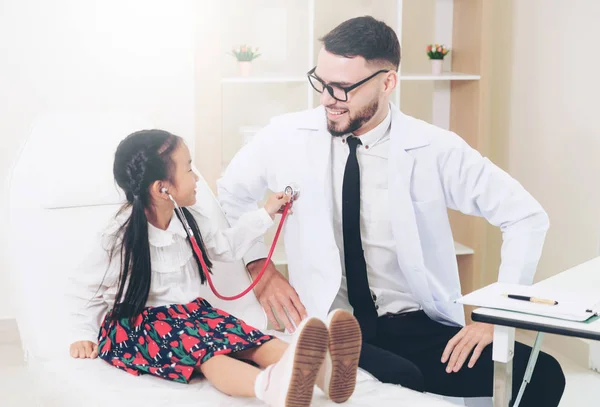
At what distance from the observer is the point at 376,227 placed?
2.11 metres

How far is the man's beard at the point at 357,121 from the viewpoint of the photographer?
2.09 m

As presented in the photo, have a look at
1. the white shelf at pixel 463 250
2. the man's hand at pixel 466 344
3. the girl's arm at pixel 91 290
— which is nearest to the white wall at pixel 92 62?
the white shelf at pixel 463 250

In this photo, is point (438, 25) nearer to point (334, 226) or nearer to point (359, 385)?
point (334, 226)

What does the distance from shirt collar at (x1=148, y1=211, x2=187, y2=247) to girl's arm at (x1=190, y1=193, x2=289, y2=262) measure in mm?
97

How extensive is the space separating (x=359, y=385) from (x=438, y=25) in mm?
2142

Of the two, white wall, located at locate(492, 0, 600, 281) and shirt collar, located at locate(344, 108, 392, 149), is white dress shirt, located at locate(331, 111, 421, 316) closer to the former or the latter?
shirt collar, located at locate(344, 108, 392, 149)

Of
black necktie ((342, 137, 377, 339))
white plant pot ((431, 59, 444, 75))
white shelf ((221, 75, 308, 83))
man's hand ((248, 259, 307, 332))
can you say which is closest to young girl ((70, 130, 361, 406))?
man's hand ((248, 259, 307, 332))

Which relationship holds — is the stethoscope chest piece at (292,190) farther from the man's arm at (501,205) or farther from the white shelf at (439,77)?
the white shelf at (439,77)

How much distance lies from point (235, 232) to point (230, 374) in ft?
1.54

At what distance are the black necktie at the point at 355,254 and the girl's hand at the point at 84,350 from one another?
661 millimetres

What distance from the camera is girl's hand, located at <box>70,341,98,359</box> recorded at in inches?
70.3

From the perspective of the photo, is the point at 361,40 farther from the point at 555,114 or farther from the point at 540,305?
the point at 555,114

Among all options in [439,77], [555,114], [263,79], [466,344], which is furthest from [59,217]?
[555,114]

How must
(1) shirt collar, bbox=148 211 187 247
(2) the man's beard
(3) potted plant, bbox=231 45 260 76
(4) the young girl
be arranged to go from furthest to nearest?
(3) potted plant, bbox=231 45 260 76 < (2) the man's beard < (1) shirt collar, bbox=148 211 187 247 < (4) the young girl
